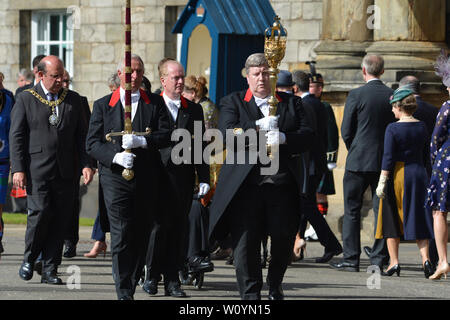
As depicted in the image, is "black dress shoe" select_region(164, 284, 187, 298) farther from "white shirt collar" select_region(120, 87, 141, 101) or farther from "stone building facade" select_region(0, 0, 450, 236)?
"stone building facade" select_region(0, 0, 450, 236)

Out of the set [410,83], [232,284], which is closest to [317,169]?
[410,83]

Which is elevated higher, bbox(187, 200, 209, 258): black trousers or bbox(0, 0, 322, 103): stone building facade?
bbox(0, 0, 322, 103): stone building facade

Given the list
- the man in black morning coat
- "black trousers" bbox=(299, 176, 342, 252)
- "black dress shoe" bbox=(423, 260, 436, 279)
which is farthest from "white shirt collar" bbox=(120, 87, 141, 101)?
"black trousers" bbox=(299, 176, 342, 252)

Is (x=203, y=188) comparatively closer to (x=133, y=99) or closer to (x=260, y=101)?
(x=133, y=99)

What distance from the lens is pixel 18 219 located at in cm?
1820

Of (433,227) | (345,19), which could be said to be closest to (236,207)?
(433,227)

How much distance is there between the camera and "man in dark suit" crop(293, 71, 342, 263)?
42.4 feet

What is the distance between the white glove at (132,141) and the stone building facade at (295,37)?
246 inches

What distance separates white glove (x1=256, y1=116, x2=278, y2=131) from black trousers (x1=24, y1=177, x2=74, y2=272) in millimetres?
2578

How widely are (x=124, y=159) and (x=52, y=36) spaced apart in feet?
41.4

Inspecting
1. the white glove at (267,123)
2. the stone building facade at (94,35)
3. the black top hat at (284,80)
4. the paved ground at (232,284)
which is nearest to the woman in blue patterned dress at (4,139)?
the paved ground at (232,284)

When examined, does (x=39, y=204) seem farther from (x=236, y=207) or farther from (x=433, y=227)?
(x=433, y=227)

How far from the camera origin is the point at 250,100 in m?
9.34

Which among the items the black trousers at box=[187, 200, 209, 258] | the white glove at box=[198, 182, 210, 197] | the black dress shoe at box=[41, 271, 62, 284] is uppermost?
the white glove at box=[198, 182, 210, 197]
